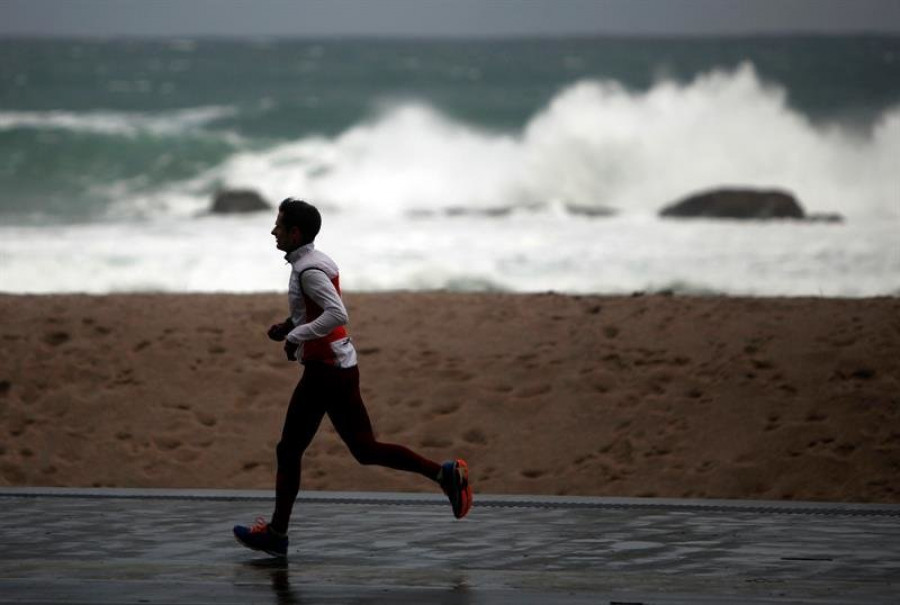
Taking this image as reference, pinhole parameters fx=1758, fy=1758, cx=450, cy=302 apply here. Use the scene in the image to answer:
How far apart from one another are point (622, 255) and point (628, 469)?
1362 centimetres

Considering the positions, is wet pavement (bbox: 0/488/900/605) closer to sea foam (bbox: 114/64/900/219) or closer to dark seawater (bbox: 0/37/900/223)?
sea foam (bbox: 114/64/900/219)

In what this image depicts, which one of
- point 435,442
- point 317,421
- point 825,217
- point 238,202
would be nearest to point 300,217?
point 317,421

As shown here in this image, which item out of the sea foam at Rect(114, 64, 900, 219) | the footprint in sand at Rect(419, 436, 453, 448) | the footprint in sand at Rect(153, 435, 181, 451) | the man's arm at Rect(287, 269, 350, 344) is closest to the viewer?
the man's arm at Rect(287, 269, 350, 344)

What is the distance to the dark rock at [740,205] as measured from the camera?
100 ft

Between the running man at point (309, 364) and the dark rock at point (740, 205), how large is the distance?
918 inches

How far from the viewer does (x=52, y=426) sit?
38.6ft

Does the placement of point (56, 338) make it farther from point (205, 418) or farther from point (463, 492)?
point (463, 492)

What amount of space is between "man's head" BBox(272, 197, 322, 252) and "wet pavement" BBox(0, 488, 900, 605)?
4.33ft

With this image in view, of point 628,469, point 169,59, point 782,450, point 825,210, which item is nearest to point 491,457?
point 628,469

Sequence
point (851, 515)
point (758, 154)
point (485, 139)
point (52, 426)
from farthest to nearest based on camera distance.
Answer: point (485, 139) → point (758, 154) → point (52, 426) → point (851, 515)

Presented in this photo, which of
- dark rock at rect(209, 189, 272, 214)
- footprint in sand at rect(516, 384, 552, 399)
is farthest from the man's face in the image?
dark rock at rect(209, 189, 272, 214)

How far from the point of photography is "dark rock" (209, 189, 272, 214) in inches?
1324

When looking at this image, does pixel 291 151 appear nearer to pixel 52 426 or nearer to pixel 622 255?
pixel 622 255

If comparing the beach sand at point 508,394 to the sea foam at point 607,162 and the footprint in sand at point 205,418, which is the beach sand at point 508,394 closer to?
the footprint in sand at point 205,418
